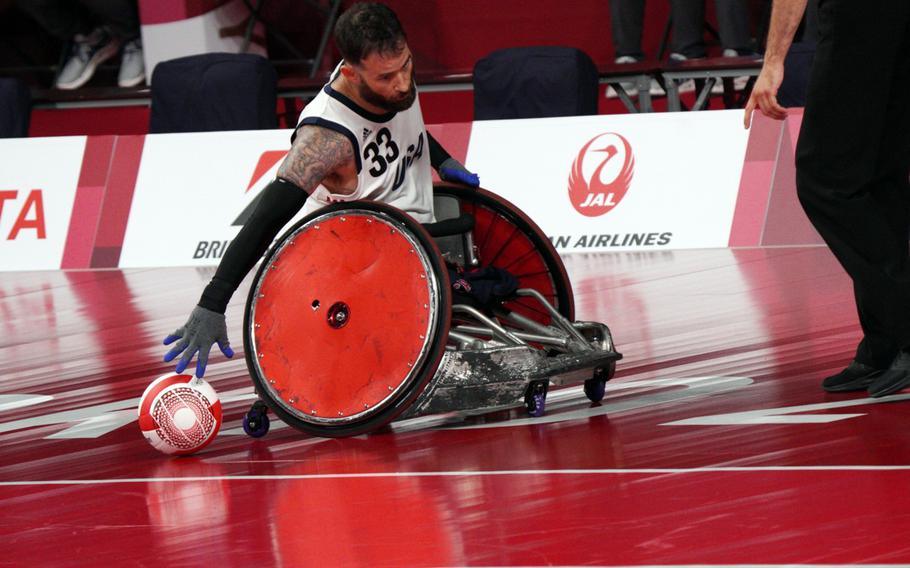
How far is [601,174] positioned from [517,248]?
4.48 metres

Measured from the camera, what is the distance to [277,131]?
1055 cm

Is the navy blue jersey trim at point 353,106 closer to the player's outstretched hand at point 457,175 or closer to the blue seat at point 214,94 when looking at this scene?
the player's outstretched hand at point 457,175

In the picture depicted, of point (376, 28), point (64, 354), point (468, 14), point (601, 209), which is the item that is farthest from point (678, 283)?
point (468, 14)

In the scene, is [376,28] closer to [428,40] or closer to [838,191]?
[838,191]

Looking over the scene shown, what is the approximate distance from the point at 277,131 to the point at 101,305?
2.11 m

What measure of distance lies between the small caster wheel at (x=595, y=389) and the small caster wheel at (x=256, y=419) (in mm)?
1079

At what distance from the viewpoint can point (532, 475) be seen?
160 inches

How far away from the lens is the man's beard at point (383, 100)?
4.90 m

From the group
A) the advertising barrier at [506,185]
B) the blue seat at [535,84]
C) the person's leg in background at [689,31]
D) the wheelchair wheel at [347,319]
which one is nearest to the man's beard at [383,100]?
the wheelchair wheel at [347,319]

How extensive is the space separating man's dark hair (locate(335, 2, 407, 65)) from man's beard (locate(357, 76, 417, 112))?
0.31 feet

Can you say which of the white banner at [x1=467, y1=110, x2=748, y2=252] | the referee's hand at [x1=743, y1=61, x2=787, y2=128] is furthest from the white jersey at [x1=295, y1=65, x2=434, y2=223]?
the white banner at [x1=467, y1=110, x2=748, y2=252]

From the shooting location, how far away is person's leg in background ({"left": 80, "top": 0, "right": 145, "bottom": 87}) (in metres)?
14.0

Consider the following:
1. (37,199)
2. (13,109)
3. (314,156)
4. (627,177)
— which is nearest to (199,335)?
(314,156)

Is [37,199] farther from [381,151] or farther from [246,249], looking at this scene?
[246,249]
